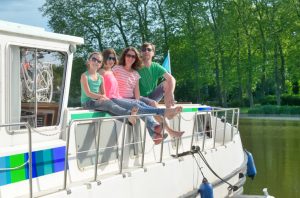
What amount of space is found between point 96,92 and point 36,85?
5.76ft

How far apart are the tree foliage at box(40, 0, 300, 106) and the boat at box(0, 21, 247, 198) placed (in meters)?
41.7

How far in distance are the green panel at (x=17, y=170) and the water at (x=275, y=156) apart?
8972 mm

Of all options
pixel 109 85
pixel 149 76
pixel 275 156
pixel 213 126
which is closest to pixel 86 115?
pixel 109 85

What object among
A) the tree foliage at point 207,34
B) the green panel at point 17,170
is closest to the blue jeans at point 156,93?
the green panel at point 17,170

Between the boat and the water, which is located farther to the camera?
the water

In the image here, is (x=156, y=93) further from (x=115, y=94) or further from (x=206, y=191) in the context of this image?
(x=206, y=191)

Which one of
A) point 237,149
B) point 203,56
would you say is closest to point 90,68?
point 237,149

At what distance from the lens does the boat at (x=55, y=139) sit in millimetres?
5906

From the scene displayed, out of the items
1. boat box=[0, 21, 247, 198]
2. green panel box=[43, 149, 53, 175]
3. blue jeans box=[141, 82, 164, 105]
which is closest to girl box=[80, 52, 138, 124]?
boat box=[0, 21, 247, 198]

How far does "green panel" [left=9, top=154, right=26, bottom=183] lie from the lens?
5844mm

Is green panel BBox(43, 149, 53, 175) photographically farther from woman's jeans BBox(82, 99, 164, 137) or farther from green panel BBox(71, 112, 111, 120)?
woman's jeans BBox(82, 99, 164, 137)

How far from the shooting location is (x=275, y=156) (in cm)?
2016

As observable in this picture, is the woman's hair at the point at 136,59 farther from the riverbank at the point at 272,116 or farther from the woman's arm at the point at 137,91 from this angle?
the riverbank at the point at 272,116

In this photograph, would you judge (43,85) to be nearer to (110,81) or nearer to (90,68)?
(90,68)
